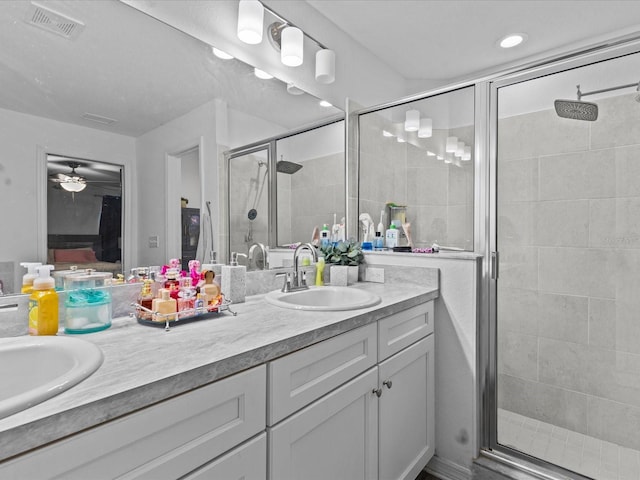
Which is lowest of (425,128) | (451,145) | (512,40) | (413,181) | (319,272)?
(319,272)

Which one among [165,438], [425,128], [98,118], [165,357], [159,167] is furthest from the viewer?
[425,128]

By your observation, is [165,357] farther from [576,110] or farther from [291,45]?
[576,110]

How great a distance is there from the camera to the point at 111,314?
3.51 feet

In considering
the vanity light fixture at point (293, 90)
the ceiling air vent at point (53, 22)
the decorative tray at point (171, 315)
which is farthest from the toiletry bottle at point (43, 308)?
the vanity light fixture at point (293, 90)

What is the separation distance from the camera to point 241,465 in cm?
79

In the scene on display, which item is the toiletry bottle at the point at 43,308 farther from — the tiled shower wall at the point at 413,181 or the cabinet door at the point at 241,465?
the tiled shower wall at the point at 413,181

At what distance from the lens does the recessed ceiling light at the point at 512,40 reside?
2.12 meters

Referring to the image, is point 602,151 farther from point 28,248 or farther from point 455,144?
point 28,248

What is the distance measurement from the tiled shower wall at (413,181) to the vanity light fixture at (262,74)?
74cm

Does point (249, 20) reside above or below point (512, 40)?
below

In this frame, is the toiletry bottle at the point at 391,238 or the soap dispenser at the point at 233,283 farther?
the toiletry bottle at the point at 391,238

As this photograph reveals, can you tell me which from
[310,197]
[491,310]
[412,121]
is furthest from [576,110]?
[310,197]

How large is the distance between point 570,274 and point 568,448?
825 mm

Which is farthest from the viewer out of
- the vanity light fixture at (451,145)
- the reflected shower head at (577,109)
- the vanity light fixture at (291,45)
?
the vanity light fixture at (451,145)
